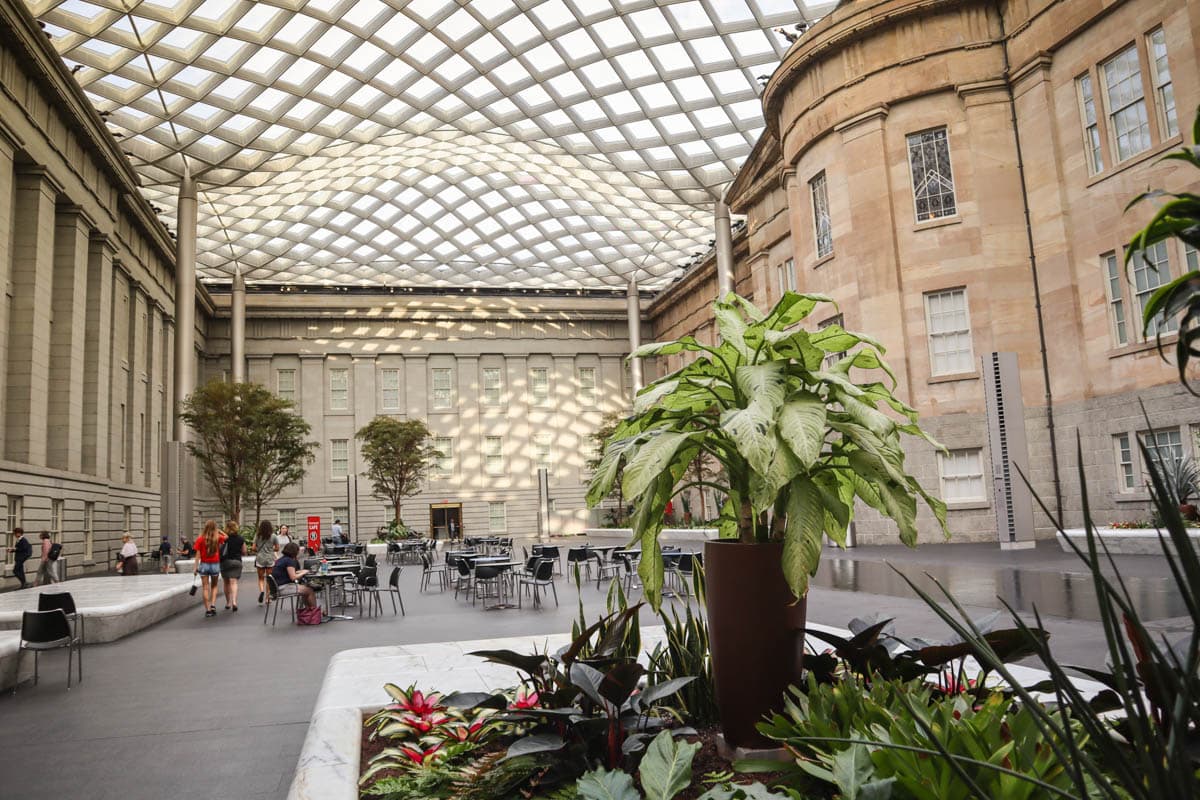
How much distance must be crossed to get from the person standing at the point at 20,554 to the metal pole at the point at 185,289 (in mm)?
13729

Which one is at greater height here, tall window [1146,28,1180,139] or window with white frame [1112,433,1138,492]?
tall window [1146,28,1180,139]

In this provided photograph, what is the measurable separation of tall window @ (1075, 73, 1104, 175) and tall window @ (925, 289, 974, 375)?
13.7 ft

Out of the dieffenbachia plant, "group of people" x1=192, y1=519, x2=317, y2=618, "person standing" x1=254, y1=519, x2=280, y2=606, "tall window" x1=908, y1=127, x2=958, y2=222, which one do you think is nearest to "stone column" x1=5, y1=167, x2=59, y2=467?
"person standing" x1=254, y1=519, x2=280, y2=606

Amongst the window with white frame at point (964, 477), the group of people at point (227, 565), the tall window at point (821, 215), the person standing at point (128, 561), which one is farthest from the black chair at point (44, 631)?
the tall window at point (821, 215)

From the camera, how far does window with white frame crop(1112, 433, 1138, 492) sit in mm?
18078

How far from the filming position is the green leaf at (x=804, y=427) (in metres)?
3.27

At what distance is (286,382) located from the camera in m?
49.3

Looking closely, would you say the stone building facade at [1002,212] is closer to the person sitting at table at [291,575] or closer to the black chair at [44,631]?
the person sitting at table at [291,575]

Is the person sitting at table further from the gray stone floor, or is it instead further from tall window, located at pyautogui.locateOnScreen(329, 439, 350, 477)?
tall window, located at pyautogui.locateOnScreen(329, 439, 350, 477)

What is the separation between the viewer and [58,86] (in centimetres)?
2281

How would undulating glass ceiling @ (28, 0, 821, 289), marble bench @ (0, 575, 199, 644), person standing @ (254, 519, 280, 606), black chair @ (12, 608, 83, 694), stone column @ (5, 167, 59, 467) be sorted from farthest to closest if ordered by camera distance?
undulating glass ceiling @ (28, 0, 821, 289), stone column @ (5, 167, 59, 467), person standing @ (254, 519, 280, 606), marble bench @ (0, 575, 199, 644), black chair @ (12, 608, 83, 694)

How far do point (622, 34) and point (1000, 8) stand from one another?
13.0 m

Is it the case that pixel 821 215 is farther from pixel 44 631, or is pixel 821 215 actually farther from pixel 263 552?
pixel 44 631

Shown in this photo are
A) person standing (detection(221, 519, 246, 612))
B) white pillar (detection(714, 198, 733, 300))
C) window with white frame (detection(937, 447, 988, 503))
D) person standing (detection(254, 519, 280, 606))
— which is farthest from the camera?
white pillar (detection(714, 198, 733, 300))
